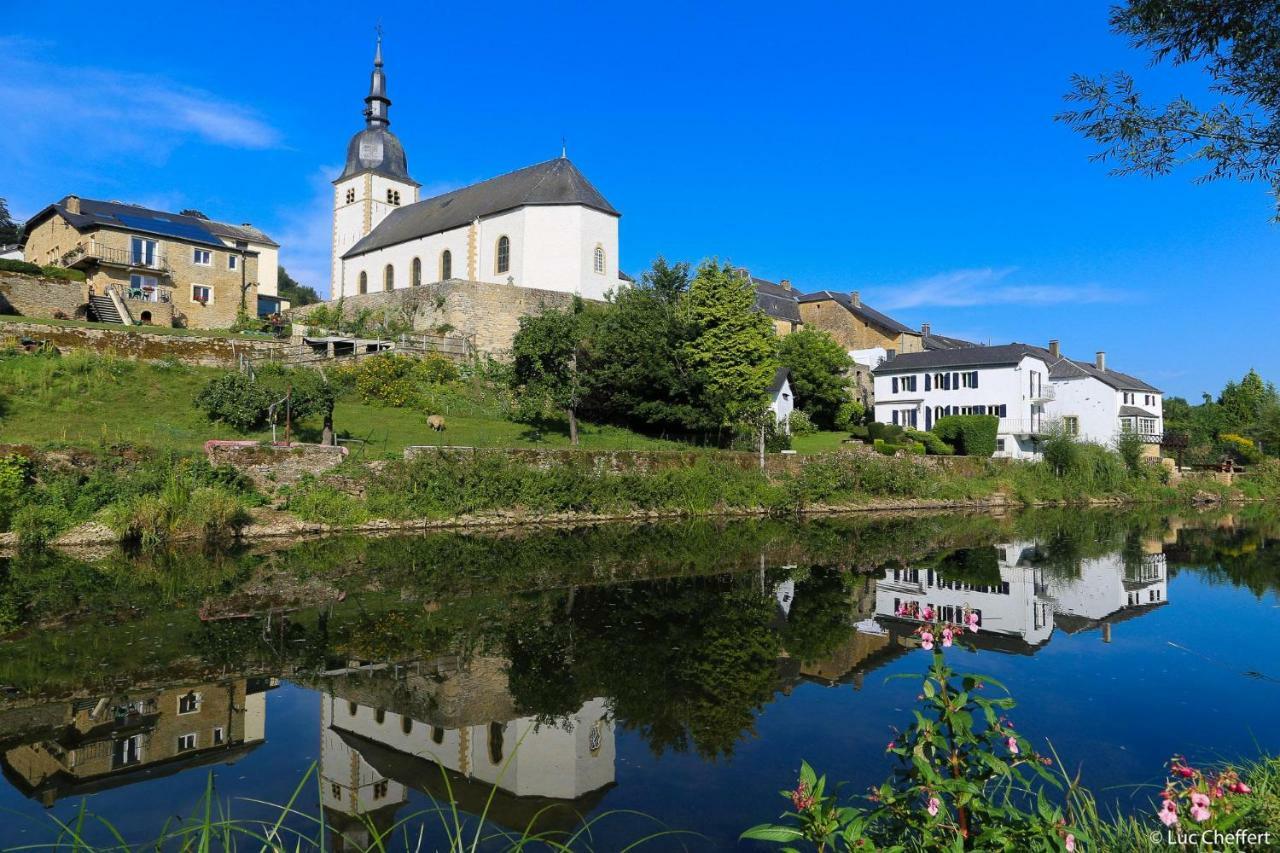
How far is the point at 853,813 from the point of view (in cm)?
345

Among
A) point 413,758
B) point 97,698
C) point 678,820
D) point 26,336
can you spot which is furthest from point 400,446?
point 678,820

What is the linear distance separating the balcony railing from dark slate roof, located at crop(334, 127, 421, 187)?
22.4 meters

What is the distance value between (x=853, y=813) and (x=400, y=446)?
74.8 ft

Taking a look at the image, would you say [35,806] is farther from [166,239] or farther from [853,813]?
[166,239]

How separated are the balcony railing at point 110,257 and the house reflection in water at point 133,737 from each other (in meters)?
39.8

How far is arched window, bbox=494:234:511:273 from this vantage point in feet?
152

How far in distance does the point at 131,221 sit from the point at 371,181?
2068 centimetres

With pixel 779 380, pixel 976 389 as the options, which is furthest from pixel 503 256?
pixel 976 389

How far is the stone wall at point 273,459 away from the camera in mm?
20422

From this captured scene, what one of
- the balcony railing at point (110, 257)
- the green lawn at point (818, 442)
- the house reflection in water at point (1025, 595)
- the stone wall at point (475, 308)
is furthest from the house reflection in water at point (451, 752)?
the balcony railing at point (110, 257)

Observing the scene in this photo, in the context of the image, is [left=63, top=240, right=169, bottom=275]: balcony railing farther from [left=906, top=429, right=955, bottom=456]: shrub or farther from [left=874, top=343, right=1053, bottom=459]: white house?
[left=874, top=343, right=1053, bottom=459]: white house

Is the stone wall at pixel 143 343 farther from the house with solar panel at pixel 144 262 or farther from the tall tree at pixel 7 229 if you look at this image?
the tall tree at pixel 7 229

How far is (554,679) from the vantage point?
27.2ft

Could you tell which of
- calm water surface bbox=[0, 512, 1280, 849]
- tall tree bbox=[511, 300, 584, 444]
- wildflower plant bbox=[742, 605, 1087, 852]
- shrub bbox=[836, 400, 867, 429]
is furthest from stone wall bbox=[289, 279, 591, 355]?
wildflower plant bbox=[742, 605, 1087, 852]
